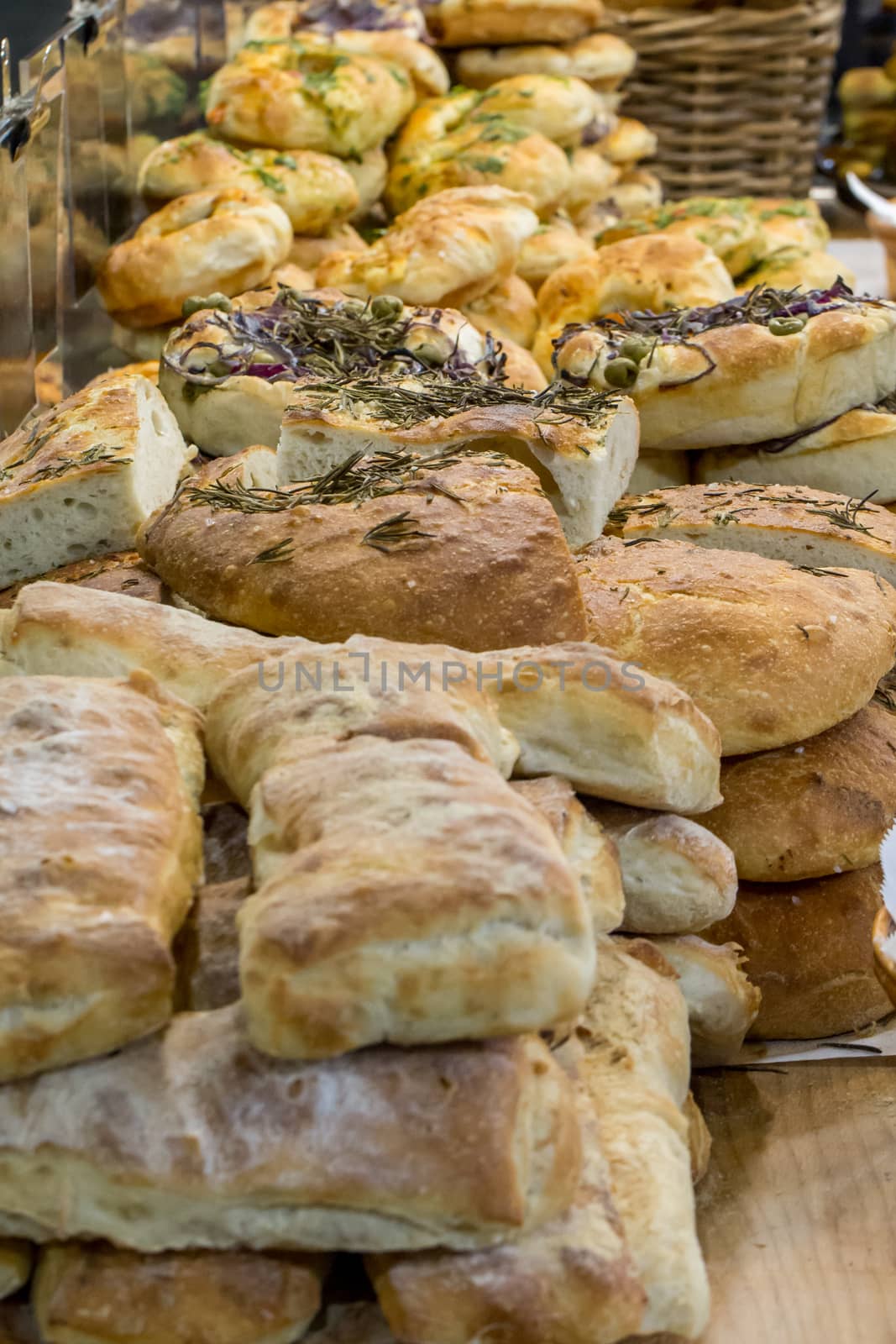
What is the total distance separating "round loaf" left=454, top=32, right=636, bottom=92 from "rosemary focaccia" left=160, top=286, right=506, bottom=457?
9.05 feet

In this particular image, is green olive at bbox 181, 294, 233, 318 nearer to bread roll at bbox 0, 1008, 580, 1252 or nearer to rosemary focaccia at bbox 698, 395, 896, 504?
rosemary focaccia at bbox 698, 395, 896, 504

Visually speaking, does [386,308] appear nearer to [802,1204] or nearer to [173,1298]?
[802,1204]

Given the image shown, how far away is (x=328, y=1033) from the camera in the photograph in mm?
1085

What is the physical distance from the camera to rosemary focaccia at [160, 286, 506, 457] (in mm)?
2465

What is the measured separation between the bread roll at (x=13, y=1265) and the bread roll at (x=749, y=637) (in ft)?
3.08

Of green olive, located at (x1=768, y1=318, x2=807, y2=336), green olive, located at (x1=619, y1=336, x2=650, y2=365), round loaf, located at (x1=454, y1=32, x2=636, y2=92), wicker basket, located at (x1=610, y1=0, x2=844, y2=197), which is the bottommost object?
wicker basket, located at (x1=610, y1=0, x2=844, y2=197)

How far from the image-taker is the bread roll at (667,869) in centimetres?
154

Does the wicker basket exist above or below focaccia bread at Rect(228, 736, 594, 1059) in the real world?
below

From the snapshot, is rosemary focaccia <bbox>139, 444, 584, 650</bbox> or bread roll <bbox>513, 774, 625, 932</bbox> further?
rosemary focaccia <bbox>139, 444, 584, 650</bbox>

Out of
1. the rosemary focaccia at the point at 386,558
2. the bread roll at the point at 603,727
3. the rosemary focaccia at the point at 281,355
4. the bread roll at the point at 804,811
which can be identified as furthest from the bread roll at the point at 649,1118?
the rosemary focaccia at the point at 281,355

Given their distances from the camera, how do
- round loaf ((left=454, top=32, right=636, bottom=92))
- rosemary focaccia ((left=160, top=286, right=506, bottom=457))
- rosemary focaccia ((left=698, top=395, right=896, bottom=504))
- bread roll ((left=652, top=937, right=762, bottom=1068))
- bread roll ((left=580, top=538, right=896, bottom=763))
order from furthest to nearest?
round loaf ((left=454, top=32, right=636, bottom=92)), rosemary focaccia ((left=698, top=395, right=896, bottom=504)), rosemary focaccia ((left=160, top=286, right=506, bottom=457)), bread roll ((left=580, top=538, right=896, bottom=763)), bread roll ((left=652, top=937, right=762, bottom=1068))

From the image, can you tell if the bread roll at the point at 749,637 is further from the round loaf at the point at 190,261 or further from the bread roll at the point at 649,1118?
the round loaf at the point at 190,261

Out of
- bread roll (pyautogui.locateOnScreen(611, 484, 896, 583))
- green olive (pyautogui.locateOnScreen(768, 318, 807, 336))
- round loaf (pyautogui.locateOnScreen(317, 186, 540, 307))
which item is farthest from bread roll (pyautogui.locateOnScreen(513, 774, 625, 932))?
round loaf (pyautogui.locateOnScreen(317, 186, 540, 307))

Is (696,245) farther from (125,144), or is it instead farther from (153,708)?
(153,708)
